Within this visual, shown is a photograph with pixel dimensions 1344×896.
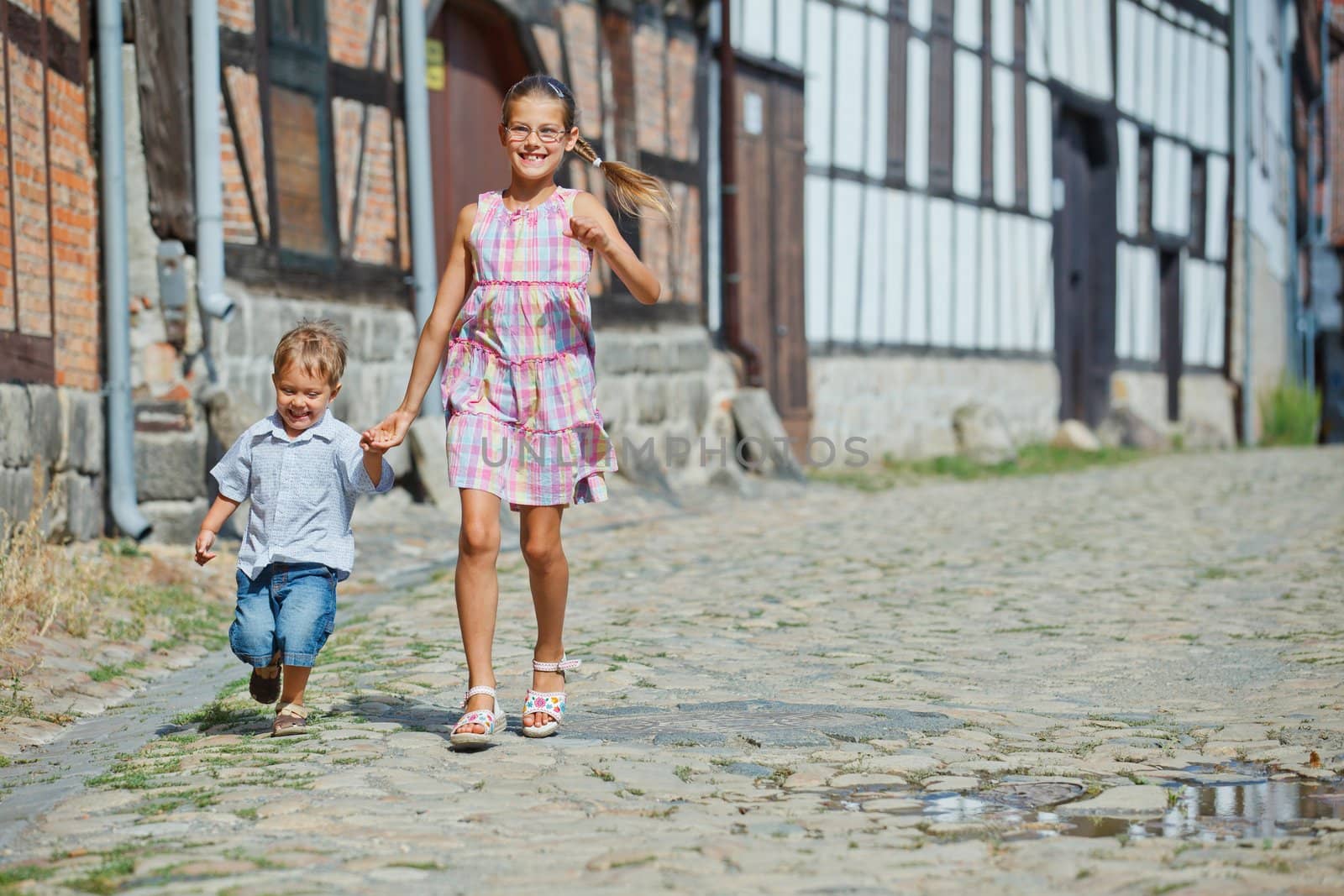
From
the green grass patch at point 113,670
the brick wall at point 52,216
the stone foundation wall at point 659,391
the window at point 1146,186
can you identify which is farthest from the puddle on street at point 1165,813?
the window at point 1146,186

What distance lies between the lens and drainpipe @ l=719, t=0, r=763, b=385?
1400cm

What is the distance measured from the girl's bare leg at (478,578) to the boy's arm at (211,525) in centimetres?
56

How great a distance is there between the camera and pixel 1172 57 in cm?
2312

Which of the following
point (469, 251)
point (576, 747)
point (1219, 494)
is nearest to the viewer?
point (576, 747)

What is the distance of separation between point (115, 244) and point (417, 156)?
8.21 feet

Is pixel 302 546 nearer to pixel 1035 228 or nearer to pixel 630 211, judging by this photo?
pixel 630 211

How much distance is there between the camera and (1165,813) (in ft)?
10.9

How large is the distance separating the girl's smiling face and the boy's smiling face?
704 millimetres

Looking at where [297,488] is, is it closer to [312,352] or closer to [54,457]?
[312,352]

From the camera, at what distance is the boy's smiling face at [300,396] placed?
4207 mm

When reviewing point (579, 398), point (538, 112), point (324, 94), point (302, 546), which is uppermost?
point (324, 94)

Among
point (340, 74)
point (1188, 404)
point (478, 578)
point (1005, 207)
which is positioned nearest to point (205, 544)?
point (478, 578)

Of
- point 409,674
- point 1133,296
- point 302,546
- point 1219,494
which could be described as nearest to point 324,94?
point 409,674

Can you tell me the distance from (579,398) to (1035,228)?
15.8 metres
